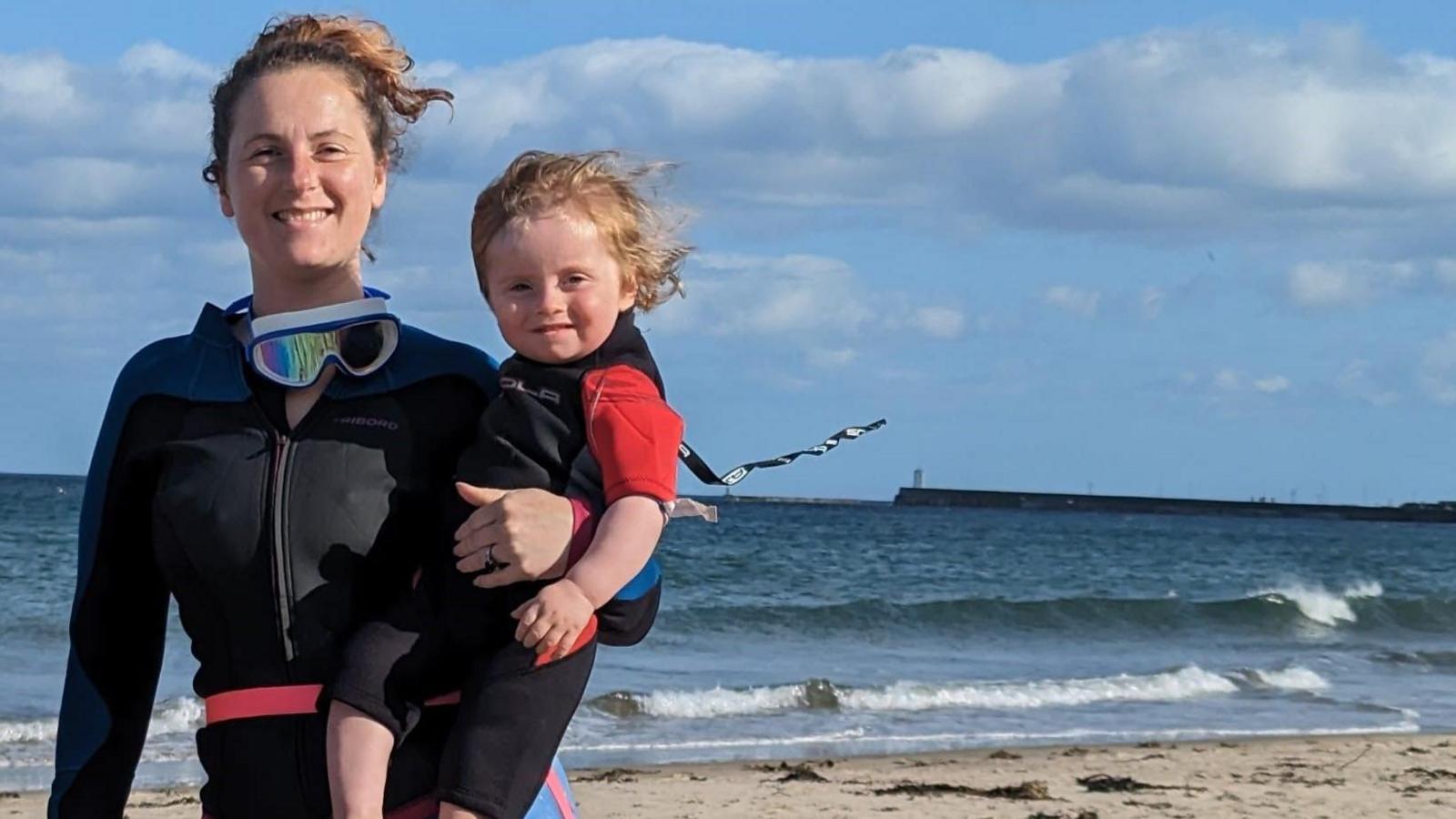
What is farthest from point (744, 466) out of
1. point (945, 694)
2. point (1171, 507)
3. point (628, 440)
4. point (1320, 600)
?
point (1171, 507)

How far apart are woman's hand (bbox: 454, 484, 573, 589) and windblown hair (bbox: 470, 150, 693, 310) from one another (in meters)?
0.29

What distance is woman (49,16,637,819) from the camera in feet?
7.05

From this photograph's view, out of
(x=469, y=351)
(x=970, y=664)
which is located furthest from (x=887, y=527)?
(x=469, y=351)

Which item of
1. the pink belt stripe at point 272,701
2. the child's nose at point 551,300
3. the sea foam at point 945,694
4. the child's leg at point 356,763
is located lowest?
the sea foam at point 945,694

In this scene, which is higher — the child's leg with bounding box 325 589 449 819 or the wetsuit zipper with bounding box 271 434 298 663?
the wetsuit zipper with bounding box 271 434 298 663

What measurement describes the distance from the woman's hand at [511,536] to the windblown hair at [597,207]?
29 centimetres

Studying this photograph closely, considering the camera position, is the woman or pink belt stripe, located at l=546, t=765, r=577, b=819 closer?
the woman

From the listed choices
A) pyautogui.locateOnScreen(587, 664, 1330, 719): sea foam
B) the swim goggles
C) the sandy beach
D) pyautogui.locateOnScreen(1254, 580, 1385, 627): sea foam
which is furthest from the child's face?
pyautogui.locateOnScreen(1254, 580, 1385, 627): sea foam

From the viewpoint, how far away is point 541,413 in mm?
2191

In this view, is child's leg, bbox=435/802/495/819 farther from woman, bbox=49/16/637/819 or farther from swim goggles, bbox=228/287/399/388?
swim goggles, bbox=228/287/399/388

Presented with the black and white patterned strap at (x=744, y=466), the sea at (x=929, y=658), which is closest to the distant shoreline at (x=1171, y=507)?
the sea at (x=929, y=658)

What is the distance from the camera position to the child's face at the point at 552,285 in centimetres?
223

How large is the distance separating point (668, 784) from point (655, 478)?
7.00m

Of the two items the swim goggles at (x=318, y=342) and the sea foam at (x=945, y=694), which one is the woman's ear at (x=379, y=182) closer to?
the swim goggles at (x=318, y=342)
